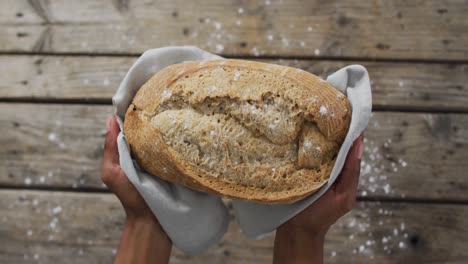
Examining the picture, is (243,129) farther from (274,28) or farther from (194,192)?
(274,28)

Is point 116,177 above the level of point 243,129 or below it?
below

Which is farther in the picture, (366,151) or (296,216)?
(366,151)

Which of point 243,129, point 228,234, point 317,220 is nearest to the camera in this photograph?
point 243,129

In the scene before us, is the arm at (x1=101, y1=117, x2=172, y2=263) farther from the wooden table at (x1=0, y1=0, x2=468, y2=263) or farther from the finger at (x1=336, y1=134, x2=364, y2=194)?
the finger at (x1=336, y1=134, x2=364, y2=194)

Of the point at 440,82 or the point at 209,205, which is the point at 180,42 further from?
the point at 440,82

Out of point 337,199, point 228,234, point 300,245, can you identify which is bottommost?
point 228,234

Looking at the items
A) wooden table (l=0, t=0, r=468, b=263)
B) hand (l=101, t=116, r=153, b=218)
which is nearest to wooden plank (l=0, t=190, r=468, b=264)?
wooden table (l=0, t=0, r=468, b=263)

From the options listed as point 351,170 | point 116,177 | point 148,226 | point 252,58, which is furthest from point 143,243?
point 252,58

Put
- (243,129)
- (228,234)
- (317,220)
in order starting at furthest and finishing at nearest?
(228,234) → (317,220) → (243,129)
